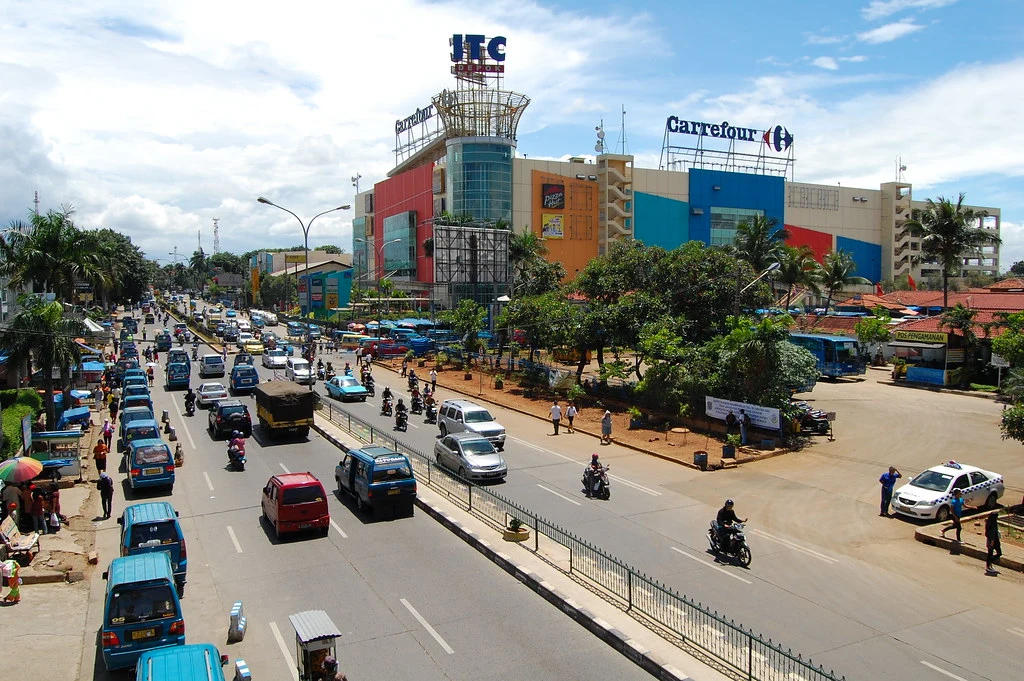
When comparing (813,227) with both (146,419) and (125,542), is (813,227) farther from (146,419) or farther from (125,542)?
(125,542)

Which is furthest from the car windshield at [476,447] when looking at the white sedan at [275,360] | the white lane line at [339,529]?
the white sedan at [275,360]

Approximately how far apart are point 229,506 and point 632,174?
92.4 m

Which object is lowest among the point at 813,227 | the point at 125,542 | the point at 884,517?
the point at 884,517

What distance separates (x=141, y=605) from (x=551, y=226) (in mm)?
94072

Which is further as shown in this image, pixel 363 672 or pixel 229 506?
pixel 229 506

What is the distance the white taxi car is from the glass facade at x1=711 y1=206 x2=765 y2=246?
92101mm

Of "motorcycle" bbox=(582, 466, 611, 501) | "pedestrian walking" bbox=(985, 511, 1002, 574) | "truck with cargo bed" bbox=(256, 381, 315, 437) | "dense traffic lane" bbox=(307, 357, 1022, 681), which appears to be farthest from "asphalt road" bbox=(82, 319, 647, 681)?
"pedestrian walking" bbox=(985, 511, 1002, 574)

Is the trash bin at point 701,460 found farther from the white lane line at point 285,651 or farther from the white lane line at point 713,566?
the white lane line at point 285,651

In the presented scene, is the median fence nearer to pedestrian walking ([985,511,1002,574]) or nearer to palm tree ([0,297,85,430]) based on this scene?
pedestrian walking ([985,511,1002,574])

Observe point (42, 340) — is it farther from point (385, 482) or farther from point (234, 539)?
point (385, 482)

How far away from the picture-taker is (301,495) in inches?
703

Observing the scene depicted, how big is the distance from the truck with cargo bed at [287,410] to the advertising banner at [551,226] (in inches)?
2950

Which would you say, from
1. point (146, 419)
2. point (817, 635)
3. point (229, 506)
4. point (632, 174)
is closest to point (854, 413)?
point (817, 635)

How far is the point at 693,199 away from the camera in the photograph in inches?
4348
